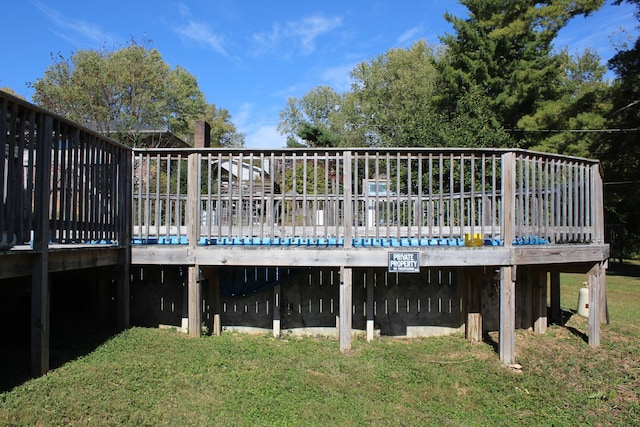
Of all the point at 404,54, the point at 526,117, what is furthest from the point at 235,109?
the point at 526,117

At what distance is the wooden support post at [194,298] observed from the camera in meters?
6.30

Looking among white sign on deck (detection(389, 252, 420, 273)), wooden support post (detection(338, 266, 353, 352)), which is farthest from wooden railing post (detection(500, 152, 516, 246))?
wooden support post (detection(338, 266, 353, 352))

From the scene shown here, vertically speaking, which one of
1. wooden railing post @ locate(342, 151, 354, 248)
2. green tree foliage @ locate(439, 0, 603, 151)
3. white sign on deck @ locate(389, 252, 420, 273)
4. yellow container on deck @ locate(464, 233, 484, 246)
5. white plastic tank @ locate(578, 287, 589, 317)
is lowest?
white plastic tank @ locate(578, 287, 589, 317)

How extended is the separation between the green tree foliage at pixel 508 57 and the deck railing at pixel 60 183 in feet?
60.2

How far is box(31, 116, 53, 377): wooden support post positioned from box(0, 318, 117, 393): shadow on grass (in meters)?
0.21

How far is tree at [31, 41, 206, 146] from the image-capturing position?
21922mm

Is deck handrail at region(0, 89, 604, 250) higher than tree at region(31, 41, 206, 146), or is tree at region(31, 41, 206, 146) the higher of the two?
tree at region(31, 41, 206, 146)

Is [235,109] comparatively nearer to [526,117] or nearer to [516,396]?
[526,117]

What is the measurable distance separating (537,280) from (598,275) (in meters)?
0.94

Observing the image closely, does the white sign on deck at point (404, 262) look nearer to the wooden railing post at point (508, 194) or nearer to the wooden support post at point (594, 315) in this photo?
the wooden railing post at point (508, 194)

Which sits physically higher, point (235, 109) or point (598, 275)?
point (235, 109)

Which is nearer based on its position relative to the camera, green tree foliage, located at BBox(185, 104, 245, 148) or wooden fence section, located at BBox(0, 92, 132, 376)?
wooden fence section, located at BBox(0, 92, 132, 376)

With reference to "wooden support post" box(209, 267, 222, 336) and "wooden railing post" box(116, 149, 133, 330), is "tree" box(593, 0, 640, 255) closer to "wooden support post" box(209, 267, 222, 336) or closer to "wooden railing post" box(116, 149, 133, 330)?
"wooden support post" box(209, 267, 222, 336)

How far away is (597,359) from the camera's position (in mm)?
6664
